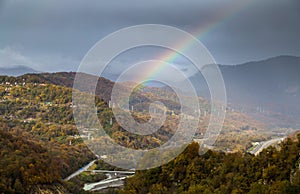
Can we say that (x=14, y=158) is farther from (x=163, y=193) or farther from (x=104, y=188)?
(x=104, y=188)

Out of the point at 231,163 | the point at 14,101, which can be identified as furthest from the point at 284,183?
the point at 14,101

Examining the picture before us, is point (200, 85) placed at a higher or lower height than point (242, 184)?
higher

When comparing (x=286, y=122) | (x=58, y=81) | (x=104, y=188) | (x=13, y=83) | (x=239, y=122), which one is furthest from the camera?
(x=286, y=122)

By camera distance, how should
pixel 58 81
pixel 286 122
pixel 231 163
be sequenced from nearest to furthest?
pixel 231 163 < pixel 58 81 < pixel 286 122

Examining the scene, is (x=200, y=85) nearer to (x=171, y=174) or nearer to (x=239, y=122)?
(x=171, y=174)

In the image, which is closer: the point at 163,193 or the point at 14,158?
the point at 163,193

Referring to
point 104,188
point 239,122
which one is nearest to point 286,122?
point 239,122

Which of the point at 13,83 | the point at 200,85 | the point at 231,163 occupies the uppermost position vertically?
the point at 13,83
